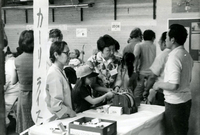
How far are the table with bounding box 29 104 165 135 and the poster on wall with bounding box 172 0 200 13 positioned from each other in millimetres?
1233

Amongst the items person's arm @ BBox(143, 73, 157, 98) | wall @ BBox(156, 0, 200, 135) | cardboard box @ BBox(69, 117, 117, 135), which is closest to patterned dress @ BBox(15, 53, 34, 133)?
cardboard box @ BBox(69, 117, 117, 135)

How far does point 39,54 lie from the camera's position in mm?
1632

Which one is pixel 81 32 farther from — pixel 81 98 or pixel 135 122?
pixel 135 122

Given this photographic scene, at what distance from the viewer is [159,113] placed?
2592 millimetres

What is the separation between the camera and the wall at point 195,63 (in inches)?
131

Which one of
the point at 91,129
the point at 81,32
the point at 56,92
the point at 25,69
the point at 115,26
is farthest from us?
the point at 81,32

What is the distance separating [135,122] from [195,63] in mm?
1414

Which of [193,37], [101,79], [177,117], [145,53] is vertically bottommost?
[177,117]

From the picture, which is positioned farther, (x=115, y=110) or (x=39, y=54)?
(x=115, y=110)

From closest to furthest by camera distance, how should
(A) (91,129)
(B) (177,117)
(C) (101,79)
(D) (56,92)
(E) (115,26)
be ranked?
(A) (91,129) < (D) (56,92) < (B) (177,117) < (C) (101,79) < (E) (115,26)

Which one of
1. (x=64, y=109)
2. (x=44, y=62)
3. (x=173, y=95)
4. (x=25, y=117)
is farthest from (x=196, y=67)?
(x=44, y=62)

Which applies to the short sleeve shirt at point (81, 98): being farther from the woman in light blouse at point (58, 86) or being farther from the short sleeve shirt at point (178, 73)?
the short sleeve shirt at point (178, 73)

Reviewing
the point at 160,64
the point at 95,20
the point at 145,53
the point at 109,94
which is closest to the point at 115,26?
the point at 95,20

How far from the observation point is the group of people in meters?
2.31
